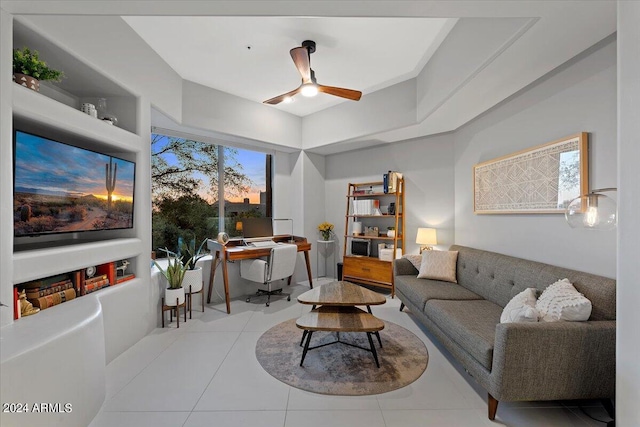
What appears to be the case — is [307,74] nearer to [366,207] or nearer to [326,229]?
[366,207]

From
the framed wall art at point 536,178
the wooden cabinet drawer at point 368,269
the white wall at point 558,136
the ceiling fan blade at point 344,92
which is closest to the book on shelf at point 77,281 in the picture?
the ceiling fan blade at point 344,92

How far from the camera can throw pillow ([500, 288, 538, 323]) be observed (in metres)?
1.75

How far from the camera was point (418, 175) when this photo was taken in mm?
4387

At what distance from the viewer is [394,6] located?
1.62 meters

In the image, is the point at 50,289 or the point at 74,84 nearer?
the point at 50,289

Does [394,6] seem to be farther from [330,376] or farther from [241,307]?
[241,307]

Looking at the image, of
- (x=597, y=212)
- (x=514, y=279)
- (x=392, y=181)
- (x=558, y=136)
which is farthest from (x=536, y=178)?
(x=392, y=181)

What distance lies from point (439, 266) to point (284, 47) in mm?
3015

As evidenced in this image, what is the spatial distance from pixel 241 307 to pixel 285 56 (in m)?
3.17

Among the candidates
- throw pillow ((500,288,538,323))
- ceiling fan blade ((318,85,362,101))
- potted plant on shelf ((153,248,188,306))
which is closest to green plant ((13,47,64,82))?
potted plant on shelf ((153,248,188,306))

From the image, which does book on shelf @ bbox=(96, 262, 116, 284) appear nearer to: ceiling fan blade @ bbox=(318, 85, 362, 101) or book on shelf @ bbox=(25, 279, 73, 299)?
book on shelf @ bbox=(25, 279, 73, 299)

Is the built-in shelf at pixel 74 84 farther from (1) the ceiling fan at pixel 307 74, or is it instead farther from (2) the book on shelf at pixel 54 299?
(1) the ceiling fan at pixel 307 74

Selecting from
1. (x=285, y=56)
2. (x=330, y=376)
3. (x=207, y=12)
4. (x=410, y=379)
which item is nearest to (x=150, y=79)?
(x=285, y=56)

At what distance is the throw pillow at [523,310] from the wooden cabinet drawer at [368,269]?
220 centimetres
